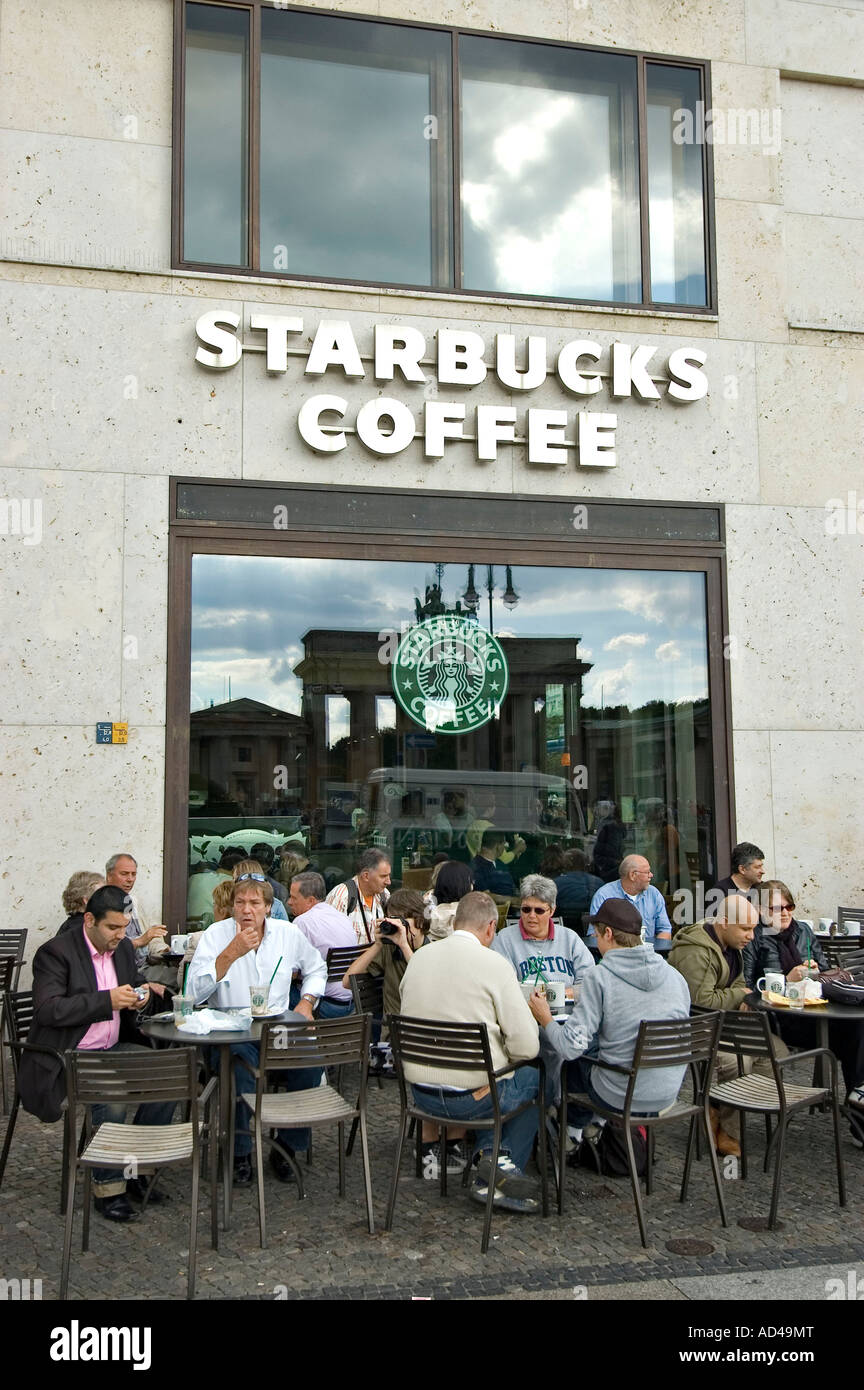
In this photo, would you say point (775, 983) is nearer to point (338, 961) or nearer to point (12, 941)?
point (338, 961)

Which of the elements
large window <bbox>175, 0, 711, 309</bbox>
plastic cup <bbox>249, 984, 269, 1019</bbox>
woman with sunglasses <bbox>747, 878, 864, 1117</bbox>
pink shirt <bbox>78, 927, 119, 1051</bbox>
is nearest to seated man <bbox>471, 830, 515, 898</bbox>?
woman with sunglasses <bbox>747, 878, 864, 1117</bbox>

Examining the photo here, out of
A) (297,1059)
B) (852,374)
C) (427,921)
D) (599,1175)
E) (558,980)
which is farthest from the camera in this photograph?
(852,374)

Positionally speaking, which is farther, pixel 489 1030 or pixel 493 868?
pixel 493 868

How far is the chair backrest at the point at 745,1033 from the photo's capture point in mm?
5590

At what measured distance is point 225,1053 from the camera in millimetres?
5418

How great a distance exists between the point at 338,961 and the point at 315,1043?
2.01 metres

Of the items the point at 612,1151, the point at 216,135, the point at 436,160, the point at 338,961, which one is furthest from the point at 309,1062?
the point at 436,160

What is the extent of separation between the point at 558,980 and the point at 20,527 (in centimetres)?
534

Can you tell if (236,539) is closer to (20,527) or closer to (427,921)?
(20,527)

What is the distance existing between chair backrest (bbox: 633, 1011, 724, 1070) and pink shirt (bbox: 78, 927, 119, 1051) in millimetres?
2497

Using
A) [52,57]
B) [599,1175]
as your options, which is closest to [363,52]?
[52,57]

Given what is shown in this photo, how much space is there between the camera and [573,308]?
10.1 metres
